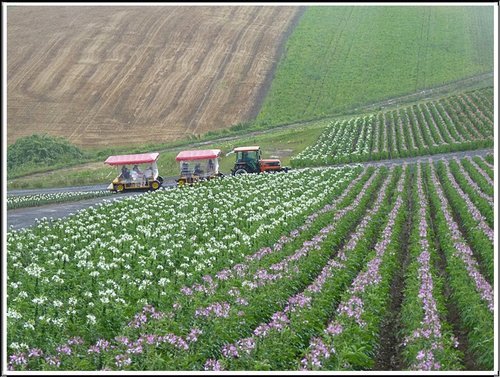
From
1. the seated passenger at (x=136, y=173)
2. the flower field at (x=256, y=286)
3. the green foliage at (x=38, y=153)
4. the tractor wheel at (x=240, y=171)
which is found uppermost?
the flower field at (x=256, y=286)

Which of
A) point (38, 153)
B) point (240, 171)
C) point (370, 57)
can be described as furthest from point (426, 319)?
point (370, 57)

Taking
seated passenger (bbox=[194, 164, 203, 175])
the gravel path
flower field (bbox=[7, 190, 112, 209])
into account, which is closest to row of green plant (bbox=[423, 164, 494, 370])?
the gravel path

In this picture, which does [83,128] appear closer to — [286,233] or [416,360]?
[286,233]

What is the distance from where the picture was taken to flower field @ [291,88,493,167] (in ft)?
118

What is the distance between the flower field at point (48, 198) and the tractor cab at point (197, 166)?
12.4 feet

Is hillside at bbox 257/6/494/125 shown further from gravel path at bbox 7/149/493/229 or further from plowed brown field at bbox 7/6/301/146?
gravel path at bbox 7/149/493/229

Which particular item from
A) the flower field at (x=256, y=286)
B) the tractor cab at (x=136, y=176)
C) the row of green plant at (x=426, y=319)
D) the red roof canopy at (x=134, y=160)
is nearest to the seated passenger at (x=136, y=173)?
the tractor cab at (x=136, y=176)

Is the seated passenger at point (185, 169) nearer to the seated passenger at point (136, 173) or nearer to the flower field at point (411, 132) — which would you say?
the seated passenger at point (136, 173)

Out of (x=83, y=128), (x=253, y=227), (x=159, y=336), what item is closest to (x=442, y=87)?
(x=83, y=128)

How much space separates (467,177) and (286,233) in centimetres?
1223

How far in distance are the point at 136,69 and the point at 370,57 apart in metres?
Answer: 24.7

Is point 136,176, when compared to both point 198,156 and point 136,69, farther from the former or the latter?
point 136,69

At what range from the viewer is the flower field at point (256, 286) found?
7.96 m

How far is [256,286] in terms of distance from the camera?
10.6 m
